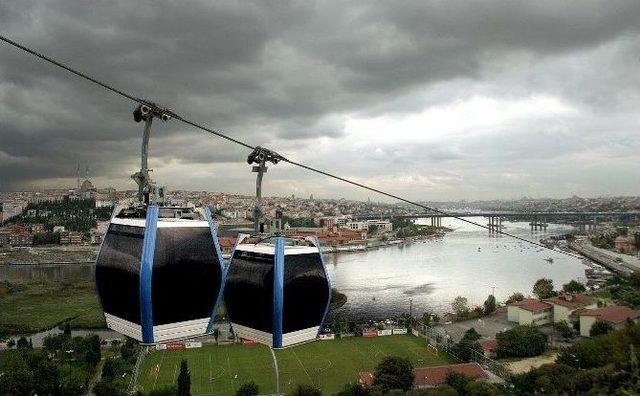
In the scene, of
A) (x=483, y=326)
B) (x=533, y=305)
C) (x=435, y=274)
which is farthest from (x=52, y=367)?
(x=435, y=274)

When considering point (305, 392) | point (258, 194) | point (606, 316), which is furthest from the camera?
point (606, 316)

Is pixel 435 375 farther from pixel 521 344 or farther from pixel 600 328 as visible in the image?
pixel 600 328

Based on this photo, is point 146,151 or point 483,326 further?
point 483,326

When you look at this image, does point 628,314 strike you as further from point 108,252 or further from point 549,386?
point 108,252

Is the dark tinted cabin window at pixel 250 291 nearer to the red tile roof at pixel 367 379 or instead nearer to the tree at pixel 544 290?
the red tile roof at pixel 367 379

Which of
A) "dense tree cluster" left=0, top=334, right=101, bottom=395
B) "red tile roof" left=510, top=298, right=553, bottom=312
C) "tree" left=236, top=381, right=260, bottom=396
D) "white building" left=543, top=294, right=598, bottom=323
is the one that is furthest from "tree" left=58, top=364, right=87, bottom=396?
"white building" left=543, top=294, right=598, bottom=323

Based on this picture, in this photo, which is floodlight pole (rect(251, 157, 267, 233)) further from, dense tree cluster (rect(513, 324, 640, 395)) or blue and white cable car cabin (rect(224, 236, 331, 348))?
dense tree cluster (rect(513, 324, 640, 395))

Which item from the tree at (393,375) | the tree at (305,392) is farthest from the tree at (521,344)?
the tree at (305,392)
